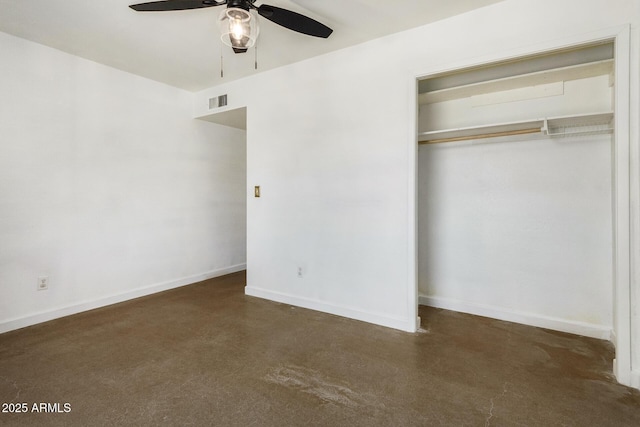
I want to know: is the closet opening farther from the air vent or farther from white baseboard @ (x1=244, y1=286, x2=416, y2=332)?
the air vent

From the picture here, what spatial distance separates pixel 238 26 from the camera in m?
1.92

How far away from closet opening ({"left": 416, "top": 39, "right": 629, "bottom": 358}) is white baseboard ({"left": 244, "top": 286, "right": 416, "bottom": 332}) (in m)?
0.82

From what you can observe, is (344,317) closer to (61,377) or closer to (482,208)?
(482,208)

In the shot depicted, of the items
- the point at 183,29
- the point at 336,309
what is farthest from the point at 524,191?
the point at 183,29

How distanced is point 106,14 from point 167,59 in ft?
2.75

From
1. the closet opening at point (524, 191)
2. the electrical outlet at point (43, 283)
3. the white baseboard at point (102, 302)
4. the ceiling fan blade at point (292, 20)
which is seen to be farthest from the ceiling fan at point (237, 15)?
the white baseboard at point (102, 302)

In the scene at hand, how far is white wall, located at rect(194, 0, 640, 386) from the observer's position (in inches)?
95.3

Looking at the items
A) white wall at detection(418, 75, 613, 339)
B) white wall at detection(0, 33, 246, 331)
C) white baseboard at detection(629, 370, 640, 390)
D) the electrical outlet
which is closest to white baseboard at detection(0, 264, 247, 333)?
white wall at detection(0, 33, 246, 331)

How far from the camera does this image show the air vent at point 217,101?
4.11 metres

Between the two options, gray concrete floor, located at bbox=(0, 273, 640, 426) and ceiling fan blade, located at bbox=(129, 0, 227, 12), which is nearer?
gray concrete floor, located at bbox=(0, 273, 640, 426)

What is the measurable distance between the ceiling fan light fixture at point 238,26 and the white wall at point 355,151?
4.47 ft

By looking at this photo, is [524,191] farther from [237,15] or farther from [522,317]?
[237,15]

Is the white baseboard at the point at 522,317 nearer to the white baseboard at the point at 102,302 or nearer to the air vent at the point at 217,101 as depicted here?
the white baseboard at the point at 102,302

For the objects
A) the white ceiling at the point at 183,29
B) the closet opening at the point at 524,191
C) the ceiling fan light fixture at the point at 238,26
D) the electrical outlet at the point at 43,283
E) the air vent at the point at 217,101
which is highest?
the white ceiling at the point at 183,29
